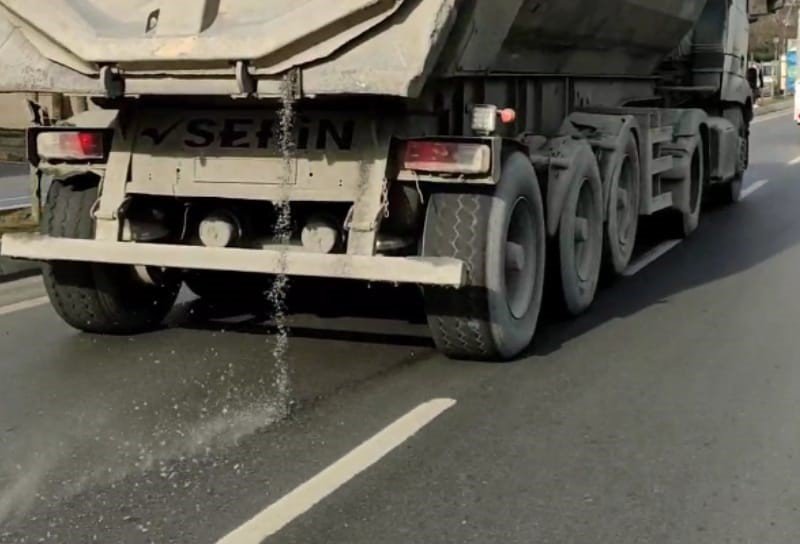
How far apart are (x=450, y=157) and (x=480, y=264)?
1.96 feet

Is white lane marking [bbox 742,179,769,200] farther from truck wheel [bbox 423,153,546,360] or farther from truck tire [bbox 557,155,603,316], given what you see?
truck wheel [bbox 423,153,546,360]

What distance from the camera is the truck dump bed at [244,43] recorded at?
19.5 ft

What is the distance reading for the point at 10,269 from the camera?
9758mm

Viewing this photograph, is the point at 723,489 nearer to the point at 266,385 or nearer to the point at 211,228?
the point at 266,385

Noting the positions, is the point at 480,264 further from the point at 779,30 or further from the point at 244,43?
the point at 779,30

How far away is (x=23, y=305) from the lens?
8586 millimetres

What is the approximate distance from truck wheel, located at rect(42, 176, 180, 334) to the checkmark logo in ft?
1.84

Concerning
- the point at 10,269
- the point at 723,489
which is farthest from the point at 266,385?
the point at 10,269

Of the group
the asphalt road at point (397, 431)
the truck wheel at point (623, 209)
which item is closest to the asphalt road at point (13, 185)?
the truck wheel at point (623, 209)

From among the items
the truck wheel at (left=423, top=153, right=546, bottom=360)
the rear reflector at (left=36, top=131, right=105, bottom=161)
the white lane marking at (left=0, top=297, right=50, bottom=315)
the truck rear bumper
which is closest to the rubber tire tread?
the truck wheel at (left=423, top=153, right=546, bottom=360)

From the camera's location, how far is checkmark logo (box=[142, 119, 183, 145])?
22.6 ft

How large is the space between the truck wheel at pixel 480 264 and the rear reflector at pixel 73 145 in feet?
6.61

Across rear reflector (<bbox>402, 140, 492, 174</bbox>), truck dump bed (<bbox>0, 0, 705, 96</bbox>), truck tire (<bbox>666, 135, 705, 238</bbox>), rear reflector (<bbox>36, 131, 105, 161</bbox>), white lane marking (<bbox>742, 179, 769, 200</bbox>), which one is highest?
truck dump bed (<bbox>0, 0, 705, 96</bbox>)

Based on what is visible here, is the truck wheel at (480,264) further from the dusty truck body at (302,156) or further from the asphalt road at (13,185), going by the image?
the asphalt road at (13,185)
